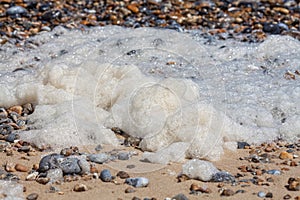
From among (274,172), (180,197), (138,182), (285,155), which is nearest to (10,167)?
(138,182)

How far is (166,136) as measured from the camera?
3955mm

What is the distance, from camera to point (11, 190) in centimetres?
326

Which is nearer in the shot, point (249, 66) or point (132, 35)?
point (249, 66)

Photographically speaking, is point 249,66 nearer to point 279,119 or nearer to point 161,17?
point 279,119

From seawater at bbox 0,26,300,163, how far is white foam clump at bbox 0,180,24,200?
0.65m

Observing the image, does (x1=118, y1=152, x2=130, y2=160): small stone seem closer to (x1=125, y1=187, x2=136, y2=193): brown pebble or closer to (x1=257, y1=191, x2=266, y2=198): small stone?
(x1=125, y1=187, x2=136, y2=193): brown pebble

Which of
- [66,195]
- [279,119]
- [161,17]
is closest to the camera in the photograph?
[66,195]

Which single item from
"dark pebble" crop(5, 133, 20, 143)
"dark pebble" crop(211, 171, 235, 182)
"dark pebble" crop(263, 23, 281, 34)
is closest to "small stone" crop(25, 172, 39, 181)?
"dark pebble" crop(5, 133, 20, 143)

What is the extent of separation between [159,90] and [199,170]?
0.97 m

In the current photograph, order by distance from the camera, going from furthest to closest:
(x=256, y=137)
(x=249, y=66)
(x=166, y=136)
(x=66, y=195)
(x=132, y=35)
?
(x=132, y=35) < (x=249, y=66) < (x=256, y=137) < (x=166, y=136) < (x=66, y=195)

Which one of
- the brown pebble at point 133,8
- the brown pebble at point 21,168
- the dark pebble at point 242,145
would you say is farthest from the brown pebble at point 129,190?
the brown pebble at point 133,8

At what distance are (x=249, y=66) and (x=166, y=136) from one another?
2.04 meters

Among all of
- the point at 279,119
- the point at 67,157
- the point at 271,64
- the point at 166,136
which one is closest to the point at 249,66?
the point at 271,64

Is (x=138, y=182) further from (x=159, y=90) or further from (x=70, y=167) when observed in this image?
(x=159, y=90)
